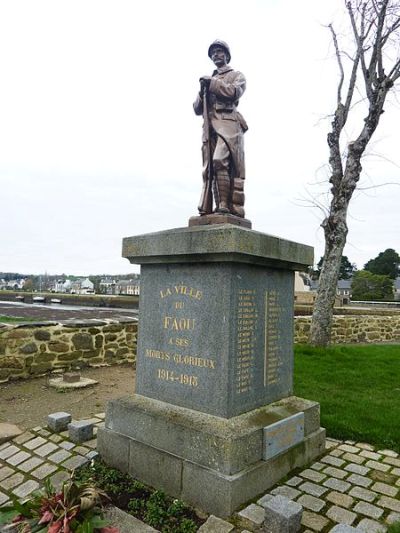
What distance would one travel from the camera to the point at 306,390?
6.75 metres

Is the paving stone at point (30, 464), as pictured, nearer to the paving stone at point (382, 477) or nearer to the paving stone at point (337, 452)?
the paving stone at point (337, 452)

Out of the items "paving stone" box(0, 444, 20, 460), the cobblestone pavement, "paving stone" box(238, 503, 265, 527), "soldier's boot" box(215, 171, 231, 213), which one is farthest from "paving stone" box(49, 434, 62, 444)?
"soldier's boot" box(215, 171, 231, 213)

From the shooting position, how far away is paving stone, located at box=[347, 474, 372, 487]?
3.68 m

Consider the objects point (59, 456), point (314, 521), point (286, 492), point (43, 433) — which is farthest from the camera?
point (43, 433)

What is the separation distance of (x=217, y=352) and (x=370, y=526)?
1.68 m

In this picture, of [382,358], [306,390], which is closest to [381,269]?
[382,358]

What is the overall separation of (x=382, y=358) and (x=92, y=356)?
663 cm

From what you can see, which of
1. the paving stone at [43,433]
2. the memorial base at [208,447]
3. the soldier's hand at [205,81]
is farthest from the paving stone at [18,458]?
the soldier's hand at [205,81]

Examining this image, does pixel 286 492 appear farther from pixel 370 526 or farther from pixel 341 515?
pixel 370 526

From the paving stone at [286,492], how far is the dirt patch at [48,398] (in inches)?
85.6

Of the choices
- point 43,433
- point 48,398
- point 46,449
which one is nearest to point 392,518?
point 46,449

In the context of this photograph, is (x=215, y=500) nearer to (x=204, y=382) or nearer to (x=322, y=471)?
(x=204, y=382)

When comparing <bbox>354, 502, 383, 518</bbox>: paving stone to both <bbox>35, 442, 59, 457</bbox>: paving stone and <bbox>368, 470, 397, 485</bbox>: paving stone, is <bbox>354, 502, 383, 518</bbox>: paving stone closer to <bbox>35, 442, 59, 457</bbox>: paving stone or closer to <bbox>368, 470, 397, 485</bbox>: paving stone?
<bbox>368, 470, 397, 485</bbox>: paving stone

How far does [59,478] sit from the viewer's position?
3684 millimetres
